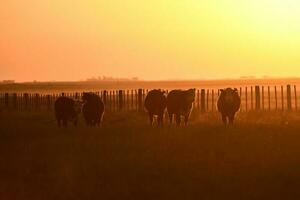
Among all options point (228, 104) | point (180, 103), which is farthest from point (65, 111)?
point (228, 104)

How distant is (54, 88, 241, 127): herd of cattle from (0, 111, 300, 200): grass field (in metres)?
5.42

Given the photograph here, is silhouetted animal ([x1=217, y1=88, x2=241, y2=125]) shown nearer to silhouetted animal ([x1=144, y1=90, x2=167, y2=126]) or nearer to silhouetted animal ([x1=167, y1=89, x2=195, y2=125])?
silhouetted animal ([x1=167, y1=89, x2=195, y2=125])

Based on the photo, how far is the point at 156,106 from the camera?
28.5 meters

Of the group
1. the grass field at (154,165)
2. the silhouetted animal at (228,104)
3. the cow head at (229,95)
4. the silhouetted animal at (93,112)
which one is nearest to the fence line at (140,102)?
the cow head at (229,95)

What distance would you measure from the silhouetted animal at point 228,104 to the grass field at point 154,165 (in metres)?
6.00

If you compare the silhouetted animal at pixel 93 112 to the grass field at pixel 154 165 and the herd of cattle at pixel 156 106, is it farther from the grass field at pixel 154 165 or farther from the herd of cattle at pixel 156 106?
the grass field at pixel 154 165

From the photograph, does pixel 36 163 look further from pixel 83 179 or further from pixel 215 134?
pixel 215 134

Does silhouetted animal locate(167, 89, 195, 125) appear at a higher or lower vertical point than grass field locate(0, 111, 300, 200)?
higher

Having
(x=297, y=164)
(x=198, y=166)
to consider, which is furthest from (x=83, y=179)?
(x=297, y=164)

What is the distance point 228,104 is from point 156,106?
3010 millimetres

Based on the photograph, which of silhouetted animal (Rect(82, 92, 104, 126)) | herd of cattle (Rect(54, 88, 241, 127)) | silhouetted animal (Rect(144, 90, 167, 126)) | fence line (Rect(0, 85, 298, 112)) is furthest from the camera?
fence line (Rect(0, 85, 298, 112))

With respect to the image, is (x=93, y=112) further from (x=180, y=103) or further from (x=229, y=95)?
(x=229, y=95)

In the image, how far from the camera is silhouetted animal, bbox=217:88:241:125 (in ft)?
90.8

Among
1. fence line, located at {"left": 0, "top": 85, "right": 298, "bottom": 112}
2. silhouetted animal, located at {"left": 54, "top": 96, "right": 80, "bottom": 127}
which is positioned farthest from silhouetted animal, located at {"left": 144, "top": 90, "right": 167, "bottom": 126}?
fence line, located at {"left": 0, "top": 85, "right": 298, "bottom": 112}
